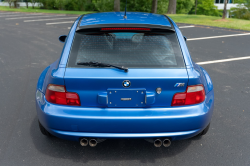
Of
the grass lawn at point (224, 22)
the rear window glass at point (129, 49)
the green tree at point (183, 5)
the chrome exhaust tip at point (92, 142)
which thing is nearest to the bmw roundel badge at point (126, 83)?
the rear window glass at point (129, 49)

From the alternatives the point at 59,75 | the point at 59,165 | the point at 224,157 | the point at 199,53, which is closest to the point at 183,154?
the point at 224,157

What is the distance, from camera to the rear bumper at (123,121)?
265cm

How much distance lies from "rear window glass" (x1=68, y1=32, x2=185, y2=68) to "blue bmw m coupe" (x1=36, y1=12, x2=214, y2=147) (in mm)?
11

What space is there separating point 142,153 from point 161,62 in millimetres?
1177

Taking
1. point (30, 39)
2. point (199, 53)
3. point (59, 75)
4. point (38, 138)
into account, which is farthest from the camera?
point (30, 39)

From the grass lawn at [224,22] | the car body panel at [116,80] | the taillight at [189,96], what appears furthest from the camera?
the grass lawn at [224,22]

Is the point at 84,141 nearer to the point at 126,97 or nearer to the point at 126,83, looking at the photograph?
the point at 126,97

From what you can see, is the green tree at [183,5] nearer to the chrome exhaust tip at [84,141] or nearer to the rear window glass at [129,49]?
the rear window glass at [129,49]

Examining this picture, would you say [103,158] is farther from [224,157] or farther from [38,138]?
[224,157]

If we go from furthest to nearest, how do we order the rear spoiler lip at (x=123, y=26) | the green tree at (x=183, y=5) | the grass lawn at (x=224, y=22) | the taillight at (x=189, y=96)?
1. the green tree at (x=183, y=5)
2. the grass lawn at (x=224, y=22)
3. the rear spoiler lip at (x=123, y=26)
4. the taillight at (x=189, y=96)

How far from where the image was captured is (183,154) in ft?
10.4

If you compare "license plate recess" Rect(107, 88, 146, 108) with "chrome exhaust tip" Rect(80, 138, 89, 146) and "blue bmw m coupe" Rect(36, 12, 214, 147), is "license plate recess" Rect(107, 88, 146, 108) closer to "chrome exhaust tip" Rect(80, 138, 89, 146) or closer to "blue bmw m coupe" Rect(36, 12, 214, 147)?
"blue bmw m coupe" Rect(36, 12, 214, 147)

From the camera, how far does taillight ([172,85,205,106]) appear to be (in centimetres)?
275

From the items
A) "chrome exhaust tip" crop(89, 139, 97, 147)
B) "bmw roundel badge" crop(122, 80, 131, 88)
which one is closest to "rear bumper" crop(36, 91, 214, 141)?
"chrome exhaust tip" crop(89, 139, 97, 147)
